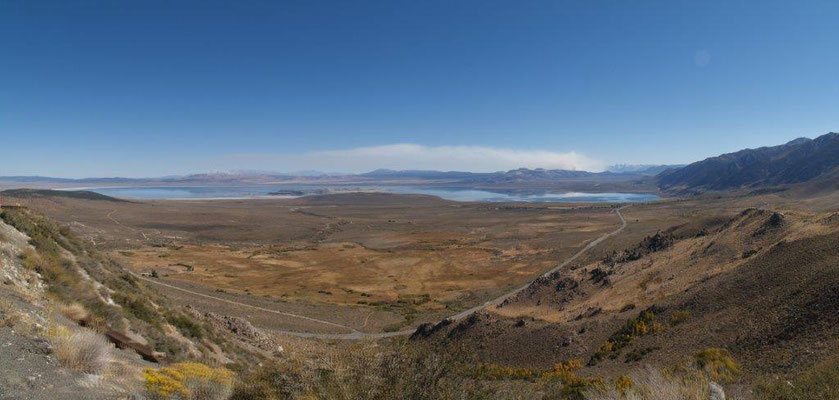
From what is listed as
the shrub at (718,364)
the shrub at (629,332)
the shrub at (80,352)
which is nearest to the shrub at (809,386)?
the shrub at (718,364)

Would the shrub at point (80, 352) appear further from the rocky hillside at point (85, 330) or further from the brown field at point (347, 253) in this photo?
the brown field at point (347, 253)

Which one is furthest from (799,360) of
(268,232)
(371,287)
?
(268,232)

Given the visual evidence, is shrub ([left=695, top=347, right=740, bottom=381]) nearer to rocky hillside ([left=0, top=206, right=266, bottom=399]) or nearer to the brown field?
rocky hillside ([left=0, top=206, right=266, bottom=399])

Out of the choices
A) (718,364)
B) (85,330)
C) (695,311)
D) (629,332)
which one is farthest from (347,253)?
(718,364)

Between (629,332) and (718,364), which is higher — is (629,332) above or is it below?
below

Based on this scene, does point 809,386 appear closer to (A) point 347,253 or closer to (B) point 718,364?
(B) point 718,364

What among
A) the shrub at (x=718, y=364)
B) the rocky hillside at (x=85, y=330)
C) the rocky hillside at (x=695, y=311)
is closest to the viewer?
the rocky hillside at (x=85, y=330)

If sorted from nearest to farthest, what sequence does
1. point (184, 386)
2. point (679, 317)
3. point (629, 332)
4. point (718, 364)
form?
point (184, 386) < point (718, 364) < point (679, 317) < point (629, 332)

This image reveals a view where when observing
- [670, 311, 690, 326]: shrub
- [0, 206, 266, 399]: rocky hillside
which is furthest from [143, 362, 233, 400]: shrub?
[670, 311, 690, 326]: shrub
